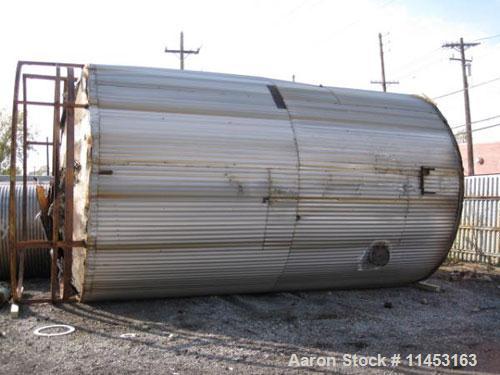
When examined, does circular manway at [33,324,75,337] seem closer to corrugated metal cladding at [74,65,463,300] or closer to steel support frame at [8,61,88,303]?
corrugated metal cladding at [74,65,463,300]

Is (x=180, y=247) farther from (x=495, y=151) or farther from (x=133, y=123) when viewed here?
(x=495, y=151)

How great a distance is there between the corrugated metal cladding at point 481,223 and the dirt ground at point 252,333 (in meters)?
4.63

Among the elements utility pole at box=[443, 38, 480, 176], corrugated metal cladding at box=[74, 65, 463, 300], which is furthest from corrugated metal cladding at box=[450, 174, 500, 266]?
utility pole at box=[443, 38, 480, 176]

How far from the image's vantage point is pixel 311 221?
8297mm

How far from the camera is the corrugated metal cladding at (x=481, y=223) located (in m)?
13.7

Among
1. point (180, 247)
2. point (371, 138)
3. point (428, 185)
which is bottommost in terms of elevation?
point (180, 247)

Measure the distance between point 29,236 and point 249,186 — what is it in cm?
482

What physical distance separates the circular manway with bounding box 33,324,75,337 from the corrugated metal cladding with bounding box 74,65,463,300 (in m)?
0.63

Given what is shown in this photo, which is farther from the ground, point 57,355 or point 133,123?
point 133,123

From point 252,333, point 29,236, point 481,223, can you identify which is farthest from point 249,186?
point 481,223

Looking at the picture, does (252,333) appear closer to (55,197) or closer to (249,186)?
(249,186)

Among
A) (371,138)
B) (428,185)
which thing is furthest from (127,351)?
(428,185)

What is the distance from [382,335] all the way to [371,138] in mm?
3230

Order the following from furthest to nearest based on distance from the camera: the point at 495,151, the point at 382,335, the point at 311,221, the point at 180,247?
the point at 495,151 → the point at 311,221 → the point at 180,247 → the point at 382,335
